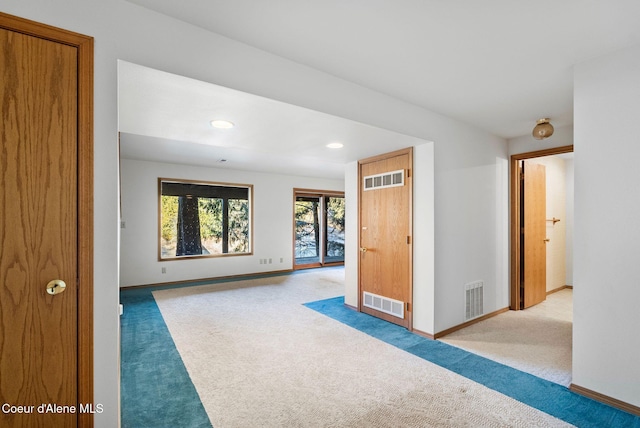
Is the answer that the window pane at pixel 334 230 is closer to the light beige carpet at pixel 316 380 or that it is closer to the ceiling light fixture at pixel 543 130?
the light beige carpet at pixel 316 380

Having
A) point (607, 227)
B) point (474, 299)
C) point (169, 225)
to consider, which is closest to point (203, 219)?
point (169, 225)

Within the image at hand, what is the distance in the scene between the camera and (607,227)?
7.08 ft

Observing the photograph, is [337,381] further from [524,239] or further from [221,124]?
[524,239]

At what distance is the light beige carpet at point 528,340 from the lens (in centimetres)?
270

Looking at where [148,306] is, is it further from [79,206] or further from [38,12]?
[38,12]

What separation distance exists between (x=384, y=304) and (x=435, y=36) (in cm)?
305

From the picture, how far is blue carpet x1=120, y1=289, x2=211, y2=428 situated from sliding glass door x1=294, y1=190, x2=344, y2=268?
4.65 meters

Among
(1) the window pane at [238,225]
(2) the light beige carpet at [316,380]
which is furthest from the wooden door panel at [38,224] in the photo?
(1) the window pane at [238,225]

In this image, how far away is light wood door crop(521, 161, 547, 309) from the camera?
14.5ft

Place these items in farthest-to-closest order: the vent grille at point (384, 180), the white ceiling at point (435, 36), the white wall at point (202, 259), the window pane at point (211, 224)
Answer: the window pane at point (211, 224) → the white wall at point (202, 259) → the vent grille at point (384, 180) → the white ceiling at point (435, 36)

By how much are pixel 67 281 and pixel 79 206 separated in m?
0.37

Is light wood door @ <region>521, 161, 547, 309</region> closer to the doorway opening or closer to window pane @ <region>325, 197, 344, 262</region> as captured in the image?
the doorway opening

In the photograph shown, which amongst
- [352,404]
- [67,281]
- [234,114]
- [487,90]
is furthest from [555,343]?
[67,281]

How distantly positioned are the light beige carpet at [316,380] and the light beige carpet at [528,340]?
677 mm
